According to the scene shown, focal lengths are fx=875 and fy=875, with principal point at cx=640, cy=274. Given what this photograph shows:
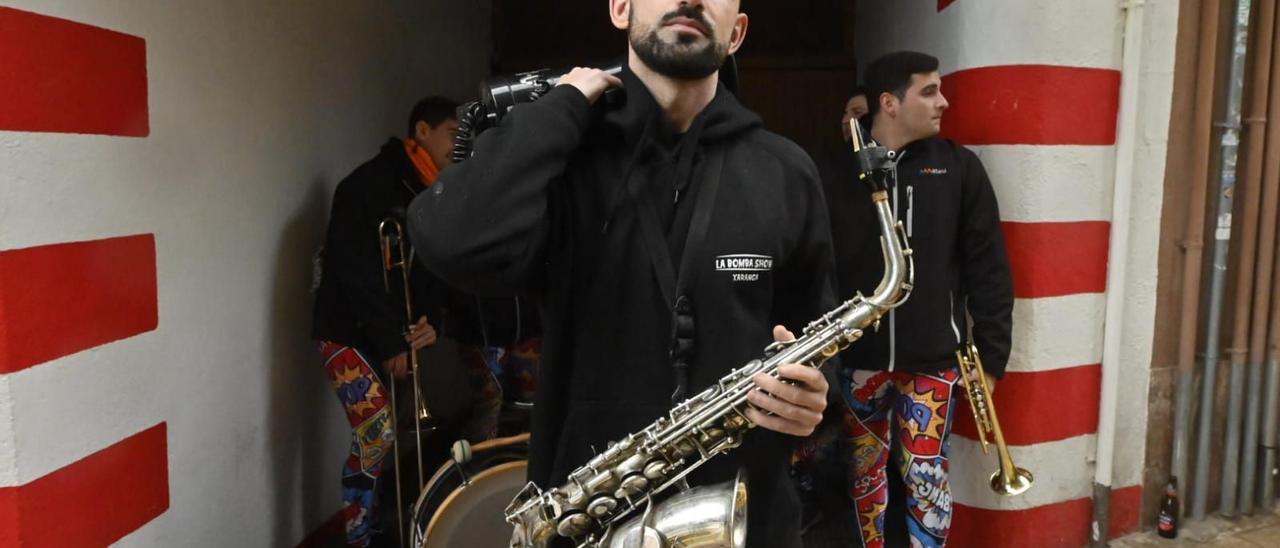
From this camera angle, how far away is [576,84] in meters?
1.50

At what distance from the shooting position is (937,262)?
2.92m

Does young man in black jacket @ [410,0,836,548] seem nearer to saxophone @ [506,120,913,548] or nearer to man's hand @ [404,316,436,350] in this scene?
saxophone @ [506,120,913,548]

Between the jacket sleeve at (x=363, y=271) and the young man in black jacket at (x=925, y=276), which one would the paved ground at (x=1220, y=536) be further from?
the jacket sleeve at (x=363, y=271)

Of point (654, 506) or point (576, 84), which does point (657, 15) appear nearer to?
point (576, 84)

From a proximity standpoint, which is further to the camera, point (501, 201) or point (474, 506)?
point (474, 506)

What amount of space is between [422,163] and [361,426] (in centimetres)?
101

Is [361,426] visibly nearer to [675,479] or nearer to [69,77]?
[69,77]

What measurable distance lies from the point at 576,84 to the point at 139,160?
142cm

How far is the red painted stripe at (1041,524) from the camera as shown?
10.5ft

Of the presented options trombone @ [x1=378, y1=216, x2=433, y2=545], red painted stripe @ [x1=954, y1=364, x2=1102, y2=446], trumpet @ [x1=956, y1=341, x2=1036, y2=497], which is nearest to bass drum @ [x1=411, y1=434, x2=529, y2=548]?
trombone @ [x1=378, y1=216, x2=433, y2=545]

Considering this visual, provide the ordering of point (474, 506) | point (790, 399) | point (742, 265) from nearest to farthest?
point (790, 399), point (742, 265), point (474, 506)

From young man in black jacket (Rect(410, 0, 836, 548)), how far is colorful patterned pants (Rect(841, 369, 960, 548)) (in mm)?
1517

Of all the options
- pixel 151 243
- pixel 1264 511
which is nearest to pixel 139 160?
pixel 151 243

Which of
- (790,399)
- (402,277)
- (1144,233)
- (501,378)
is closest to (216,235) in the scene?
(402,277)
